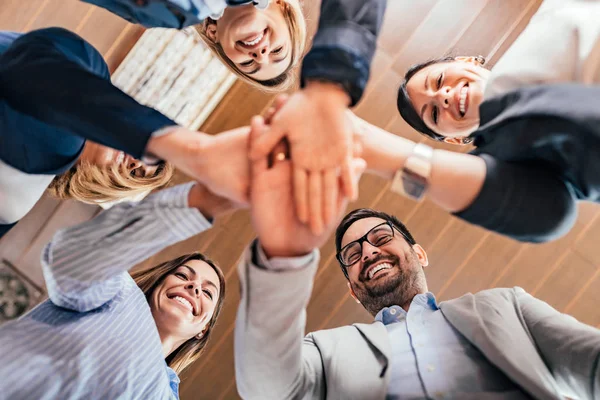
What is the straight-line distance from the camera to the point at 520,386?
45.0 inches

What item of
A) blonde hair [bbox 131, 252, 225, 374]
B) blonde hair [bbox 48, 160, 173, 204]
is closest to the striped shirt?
blonde hair [bbox 131, 252, 225, 374]

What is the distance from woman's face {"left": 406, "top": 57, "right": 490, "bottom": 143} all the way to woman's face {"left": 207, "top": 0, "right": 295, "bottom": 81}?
49cm

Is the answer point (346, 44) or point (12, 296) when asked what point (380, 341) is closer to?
point (346, 44)

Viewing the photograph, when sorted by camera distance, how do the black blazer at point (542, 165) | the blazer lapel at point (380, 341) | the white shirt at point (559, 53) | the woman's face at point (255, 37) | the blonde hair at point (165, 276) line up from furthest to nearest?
the blonde hair at point (165, 276) → the woman's face at point (255, 37) → the blazer lapel at point (380, 341) → the white shirt at point (559, 53) → the black blazer at point (542, 165)

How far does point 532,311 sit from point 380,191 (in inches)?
45.8

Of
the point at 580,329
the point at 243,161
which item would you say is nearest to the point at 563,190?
the point at 580,329

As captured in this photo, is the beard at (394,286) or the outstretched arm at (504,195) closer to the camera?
the outstretched arm at (504,195)

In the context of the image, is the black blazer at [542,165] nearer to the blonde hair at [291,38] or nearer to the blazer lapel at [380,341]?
the blazer lapel at [380,341]

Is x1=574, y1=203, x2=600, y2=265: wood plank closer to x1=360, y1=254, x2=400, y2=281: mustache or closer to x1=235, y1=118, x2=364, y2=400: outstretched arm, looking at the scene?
x1=360, y1=254, x2=400, y2=281: mustache

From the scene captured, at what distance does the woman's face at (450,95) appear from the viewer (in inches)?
54.9

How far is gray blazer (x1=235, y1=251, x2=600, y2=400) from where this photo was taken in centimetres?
91

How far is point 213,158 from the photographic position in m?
0.92

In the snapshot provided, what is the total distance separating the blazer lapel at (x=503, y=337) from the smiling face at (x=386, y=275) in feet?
0.91

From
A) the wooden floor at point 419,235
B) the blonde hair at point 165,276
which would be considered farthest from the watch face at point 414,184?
the wooden floor at point 419,235
